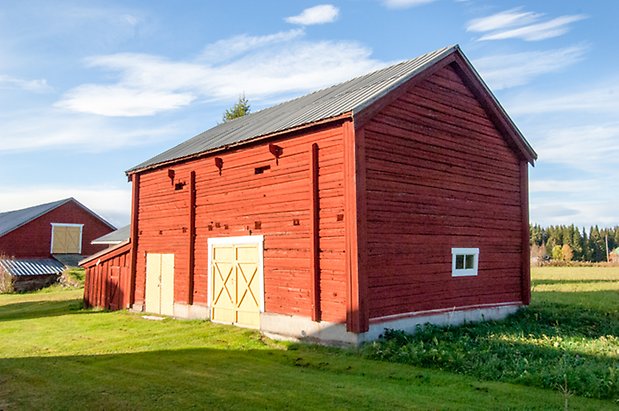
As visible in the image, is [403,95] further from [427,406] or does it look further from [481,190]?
[427,406]

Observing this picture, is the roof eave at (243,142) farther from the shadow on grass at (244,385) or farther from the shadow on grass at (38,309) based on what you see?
the shadow on grass at (38,309)

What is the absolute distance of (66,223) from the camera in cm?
4278

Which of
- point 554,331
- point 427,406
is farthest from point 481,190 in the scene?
point 427,406

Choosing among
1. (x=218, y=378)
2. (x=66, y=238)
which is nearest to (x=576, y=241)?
(x=66, y=238)

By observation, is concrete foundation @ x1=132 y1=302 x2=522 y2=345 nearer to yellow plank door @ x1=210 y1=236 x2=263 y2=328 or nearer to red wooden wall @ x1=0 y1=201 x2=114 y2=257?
yellow plank door @ x1=210 y1=236 x2=263 y2=328

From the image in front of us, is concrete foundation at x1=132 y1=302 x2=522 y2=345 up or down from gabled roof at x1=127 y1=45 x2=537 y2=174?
down

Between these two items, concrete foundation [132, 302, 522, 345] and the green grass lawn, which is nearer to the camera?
the green grass lawn

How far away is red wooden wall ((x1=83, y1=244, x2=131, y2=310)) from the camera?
21812 mm

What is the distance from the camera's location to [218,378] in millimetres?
10055

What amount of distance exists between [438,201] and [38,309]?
64.0 ft

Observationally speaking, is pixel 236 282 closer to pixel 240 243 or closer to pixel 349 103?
pixel 240 243

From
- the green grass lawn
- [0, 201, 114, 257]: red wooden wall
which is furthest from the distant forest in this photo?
the green grass lawn

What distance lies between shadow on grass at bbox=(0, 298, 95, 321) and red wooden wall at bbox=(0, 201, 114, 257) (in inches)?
538

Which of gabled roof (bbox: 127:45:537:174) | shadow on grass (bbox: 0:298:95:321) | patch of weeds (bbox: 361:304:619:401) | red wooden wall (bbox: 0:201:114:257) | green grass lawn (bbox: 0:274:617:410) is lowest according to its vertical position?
shadow on grass (bbox: 0:298:95:321)
